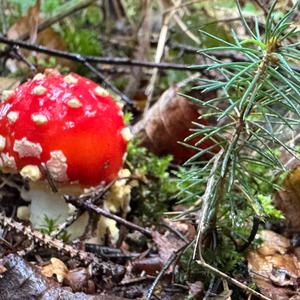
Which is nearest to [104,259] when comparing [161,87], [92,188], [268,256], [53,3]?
[92,188]

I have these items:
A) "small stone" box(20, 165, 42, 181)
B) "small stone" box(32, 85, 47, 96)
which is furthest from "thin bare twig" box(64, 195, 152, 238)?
"small stone" box(32, 85, 47, 96)

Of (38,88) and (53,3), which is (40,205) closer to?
(38,88)

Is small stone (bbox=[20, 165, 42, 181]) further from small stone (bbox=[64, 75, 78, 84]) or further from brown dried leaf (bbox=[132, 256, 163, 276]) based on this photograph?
brown dried leaf (bbox=[132, 256, 163, 276])

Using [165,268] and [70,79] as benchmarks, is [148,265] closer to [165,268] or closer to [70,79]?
[165,268]

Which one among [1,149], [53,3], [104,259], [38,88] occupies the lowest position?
[104,259]

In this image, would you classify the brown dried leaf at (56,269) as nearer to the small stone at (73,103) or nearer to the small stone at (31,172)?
the small stone at (31,172)

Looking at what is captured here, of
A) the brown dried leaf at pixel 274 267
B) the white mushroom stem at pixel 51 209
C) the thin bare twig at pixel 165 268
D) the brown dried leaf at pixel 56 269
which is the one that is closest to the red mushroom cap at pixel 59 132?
the white mushroom stem at pixel 51 209
